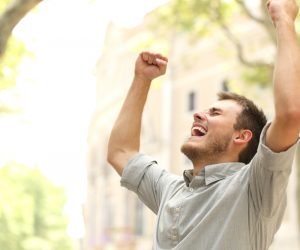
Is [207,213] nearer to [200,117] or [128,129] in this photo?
[200,117]

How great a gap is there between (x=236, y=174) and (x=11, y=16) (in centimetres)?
298

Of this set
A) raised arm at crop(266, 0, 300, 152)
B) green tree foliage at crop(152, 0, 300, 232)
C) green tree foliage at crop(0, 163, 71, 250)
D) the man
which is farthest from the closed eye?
green tree foliage at crop(0, 163, 71, 250)

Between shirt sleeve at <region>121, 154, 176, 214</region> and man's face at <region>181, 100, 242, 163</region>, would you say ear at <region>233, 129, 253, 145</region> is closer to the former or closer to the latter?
man's face at <region>181, 100, 242, 163</region>

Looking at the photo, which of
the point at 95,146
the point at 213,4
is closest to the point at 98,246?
the point at 95,146

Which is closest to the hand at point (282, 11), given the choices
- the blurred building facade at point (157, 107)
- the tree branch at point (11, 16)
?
the tree branch at point (11, 16)

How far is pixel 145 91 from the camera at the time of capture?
10.4 ft

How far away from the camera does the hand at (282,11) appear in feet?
7.63

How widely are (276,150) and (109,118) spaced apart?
→ 104 feet

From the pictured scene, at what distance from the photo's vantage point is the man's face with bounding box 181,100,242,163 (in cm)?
255

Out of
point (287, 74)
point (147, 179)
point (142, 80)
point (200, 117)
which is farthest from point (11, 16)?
point (287, 74)

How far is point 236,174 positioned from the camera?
2451mm

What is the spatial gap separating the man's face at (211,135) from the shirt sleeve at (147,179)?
1.01 feet

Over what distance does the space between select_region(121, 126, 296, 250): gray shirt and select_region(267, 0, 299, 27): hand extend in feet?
1.19

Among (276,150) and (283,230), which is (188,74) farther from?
(276,150)
